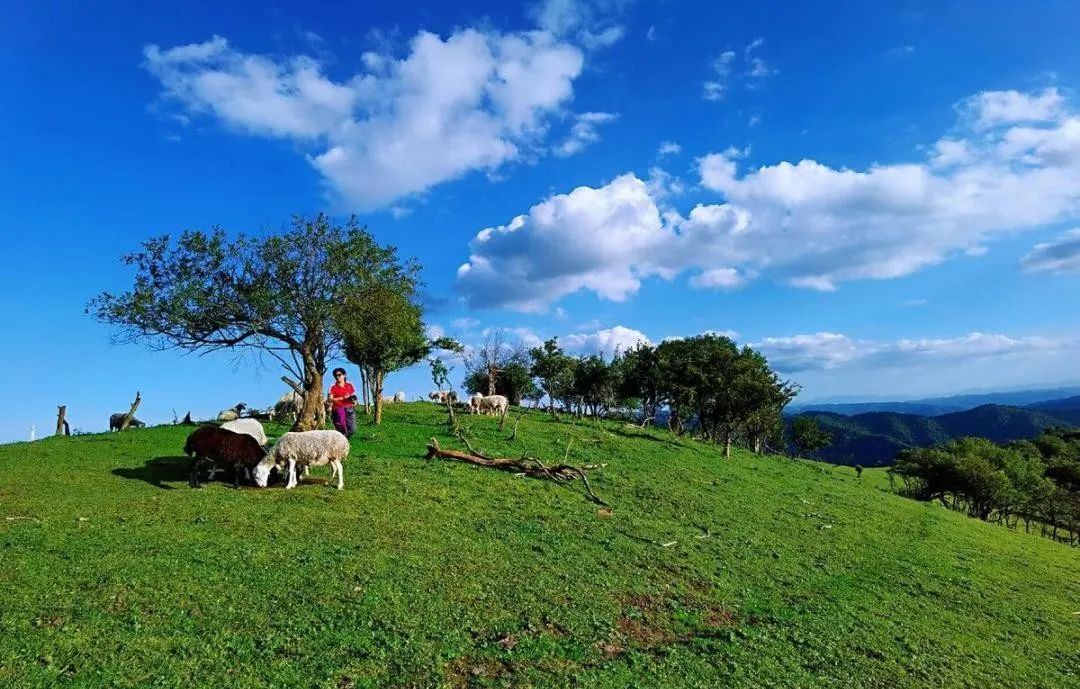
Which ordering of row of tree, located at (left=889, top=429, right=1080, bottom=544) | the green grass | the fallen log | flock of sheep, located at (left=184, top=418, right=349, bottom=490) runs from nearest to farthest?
the green grass, flock of sheep, located at (left=184, top=418, right=349, bottom=490), the fallen log, row of tree, located at (left=889, top=429, right=1080, bottom=544)

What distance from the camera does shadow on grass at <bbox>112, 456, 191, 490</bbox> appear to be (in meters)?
15.8

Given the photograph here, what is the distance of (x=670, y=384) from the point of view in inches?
2450

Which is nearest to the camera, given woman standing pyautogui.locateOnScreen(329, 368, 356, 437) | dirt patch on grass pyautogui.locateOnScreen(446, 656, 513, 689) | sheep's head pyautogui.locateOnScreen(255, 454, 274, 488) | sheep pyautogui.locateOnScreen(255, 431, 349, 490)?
dirt patch on grass pyautogui.locateOnScreen(446, 656, 513, 689)

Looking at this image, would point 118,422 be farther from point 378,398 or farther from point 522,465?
point 522,465

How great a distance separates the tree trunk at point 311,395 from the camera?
83.4 feet

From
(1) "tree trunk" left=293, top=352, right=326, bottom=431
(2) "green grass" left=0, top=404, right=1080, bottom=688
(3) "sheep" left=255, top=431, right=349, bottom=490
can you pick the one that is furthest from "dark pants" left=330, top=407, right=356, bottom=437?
(1) "tree trunk" left=293, top=352, right=326, bottom=431

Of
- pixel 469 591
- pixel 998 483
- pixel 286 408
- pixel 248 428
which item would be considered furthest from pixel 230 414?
pixel 998 483

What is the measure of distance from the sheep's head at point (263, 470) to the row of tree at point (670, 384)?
3233 cm

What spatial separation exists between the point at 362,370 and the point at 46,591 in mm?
32387

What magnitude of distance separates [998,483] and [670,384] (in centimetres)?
3109

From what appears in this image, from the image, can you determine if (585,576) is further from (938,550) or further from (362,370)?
(362,370)

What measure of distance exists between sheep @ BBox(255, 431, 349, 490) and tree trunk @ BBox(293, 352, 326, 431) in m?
9.69

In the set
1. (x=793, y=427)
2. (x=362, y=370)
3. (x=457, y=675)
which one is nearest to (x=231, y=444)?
(x=457, y=675)

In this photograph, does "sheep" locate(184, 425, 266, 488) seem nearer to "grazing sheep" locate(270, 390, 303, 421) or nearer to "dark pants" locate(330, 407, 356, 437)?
"dark pants" locate(330, 407, 356, 437)
